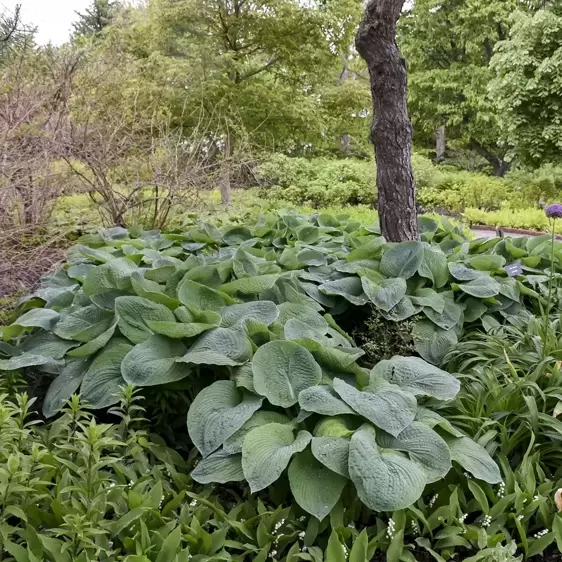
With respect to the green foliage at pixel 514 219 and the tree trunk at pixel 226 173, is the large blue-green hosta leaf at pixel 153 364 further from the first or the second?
the green foliage at pixel 514 219

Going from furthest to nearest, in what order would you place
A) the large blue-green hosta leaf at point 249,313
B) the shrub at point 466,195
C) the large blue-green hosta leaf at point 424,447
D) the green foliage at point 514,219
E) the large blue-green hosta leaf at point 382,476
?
the shrub at point 466,195 → the green foliage at point 514,219 → the large blue-green hosta leaf at point 249,313 → the large blue-green hosta leaf at point 424,447 → the large blue-green hosta leaf at point 382,476

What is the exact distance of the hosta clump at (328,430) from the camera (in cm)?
133

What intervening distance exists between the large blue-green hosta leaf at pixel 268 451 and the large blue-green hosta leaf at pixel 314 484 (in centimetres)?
4

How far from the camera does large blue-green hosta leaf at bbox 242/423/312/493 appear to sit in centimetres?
135

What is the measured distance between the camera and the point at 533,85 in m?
10.9

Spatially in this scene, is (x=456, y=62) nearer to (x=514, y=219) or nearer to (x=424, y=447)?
(x=514, y=219)

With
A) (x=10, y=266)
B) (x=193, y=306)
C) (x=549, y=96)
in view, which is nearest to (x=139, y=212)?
(x=10, y=266)

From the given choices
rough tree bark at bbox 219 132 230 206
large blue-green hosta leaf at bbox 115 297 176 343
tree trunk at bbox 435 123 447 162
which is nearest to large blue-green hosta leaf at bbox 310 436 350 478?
large blue-green hosta leaf at bbox 115 297 176 343

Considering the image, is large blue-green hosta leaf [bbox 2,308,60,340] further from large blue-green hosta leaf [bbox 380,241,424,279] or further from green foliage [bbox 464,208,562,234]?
green foliage [bbox 464,208,562,234]

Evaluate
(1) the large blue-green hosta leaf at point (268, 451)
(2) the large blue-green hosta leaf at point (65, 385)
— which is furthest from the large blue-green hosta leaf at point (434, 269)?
(2) the large blue-green hosta leaf at point (65, 385)

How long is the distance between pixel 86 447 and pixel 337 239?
256 centimetres

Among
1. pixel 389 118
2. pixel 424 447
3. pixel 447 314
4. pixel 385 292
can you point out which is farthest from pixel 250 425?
pixel 389 118

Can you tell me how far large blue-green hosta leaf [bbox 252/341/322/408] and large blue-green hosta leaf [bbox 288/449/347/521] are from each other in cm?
23

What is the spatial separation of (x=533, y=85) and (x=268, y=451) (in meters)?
11.8
